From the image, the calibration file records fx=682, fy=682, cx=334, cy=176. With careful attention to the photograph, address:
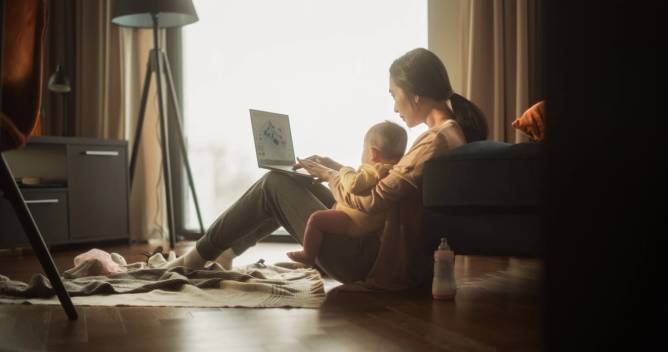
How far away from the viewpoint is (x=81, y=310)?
171cm

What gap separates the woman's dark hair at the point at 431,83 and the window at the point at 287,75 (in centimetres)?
141

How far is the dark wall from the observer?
29 centimetres

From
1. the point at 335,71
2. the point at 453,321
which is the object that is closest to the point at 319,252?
the point at 453,321

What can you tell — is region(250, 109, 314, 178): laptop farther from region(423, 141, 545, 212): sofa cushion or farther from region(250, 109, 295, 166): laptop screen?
region(423, 141, 545, 212): sofa cushion

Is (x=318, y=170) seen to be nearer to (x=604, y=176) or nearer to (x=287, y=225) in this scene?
(x=287, y=225)

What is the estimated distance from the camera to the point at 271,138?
216 centimetres

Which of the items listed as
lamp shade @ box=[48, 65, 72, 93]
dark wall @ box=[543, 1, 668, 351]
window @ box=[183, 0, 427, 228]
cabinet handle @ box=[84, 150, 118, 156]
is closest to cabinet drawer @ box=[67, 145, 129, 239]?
cabinet handle @ box=[84, 150, 118, 156]

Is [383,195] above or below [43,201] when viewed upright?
above

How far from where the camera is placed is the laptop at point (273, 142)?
6.73ft

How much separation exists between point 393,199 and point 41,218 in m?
2.18

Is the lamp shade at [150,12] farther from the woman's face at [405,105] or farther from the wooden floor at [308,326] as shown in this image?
the wooden floor at [308,326]

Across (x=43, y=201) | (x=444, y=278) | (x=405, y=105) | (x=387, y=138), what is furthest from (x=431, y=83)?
(x=43, y=201)

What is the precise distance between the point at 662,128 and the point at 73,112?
4.11 m

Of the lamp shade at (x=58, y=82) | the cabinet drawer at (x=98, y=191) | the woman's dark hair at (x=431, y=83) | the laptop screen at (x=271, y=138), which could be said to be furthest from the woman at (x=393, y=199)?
the lamp shade at (x=58, y=82)
